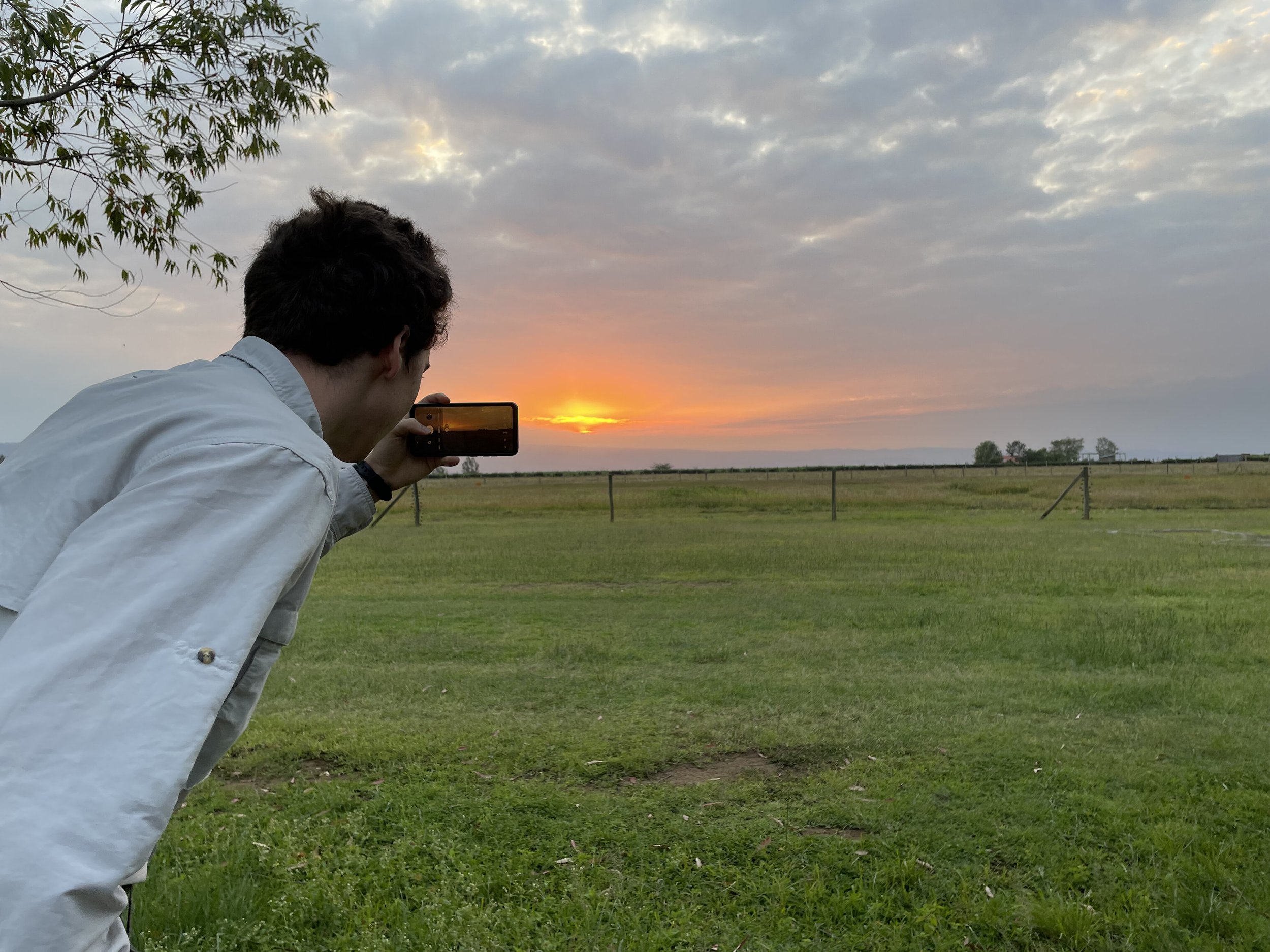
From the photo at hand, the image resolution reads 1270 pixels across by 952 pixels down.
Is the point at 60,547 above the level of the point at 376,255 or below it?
below

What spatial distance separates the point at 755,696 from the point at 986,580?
566 centimetres

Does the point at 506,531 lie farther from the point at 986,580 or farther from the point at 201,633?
the point at 201,633

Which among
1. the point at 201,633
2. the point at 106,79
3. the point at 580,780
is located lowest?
the point at 580,780

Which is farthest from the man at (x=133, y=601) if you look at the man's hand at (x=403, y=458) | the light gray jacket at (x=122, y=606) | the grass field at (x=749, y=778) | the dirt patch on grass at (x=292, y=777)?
the dirt patch on grass at (x=292, y=777)

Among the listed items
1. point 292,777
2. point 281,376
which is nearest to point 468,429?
point 281,376

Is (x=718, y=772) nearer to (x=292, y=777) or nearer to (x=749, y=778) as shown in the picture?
(x=749, y=778)

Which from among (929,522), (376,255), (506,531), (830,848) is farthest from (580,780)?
(929,522)

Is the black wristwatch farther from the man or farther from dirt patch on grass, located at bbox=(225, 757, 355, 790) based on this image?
dirt patch on grass, located at bbox=(225, 757, 355, 790)

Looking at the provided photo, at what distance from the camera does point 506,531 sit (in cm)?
1798

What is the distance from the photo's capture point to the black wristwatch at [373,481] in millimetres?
2199

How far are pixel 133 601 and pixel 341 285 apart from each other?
0.69 meters

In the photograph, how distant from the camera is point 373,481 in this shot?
221cm

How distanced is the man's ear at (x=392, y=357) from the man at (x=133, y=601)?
0.17 meters

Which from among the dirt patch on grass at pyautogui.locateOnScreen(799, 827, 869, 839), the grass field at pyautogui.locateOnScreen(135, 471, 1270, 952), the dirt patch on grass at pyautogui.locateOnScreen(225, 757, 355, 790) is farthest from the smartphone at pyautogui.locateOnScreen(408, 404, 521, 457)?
the dirt patch on grass at pyautogui.locateOnScreen(225, 757, 355, 790)
